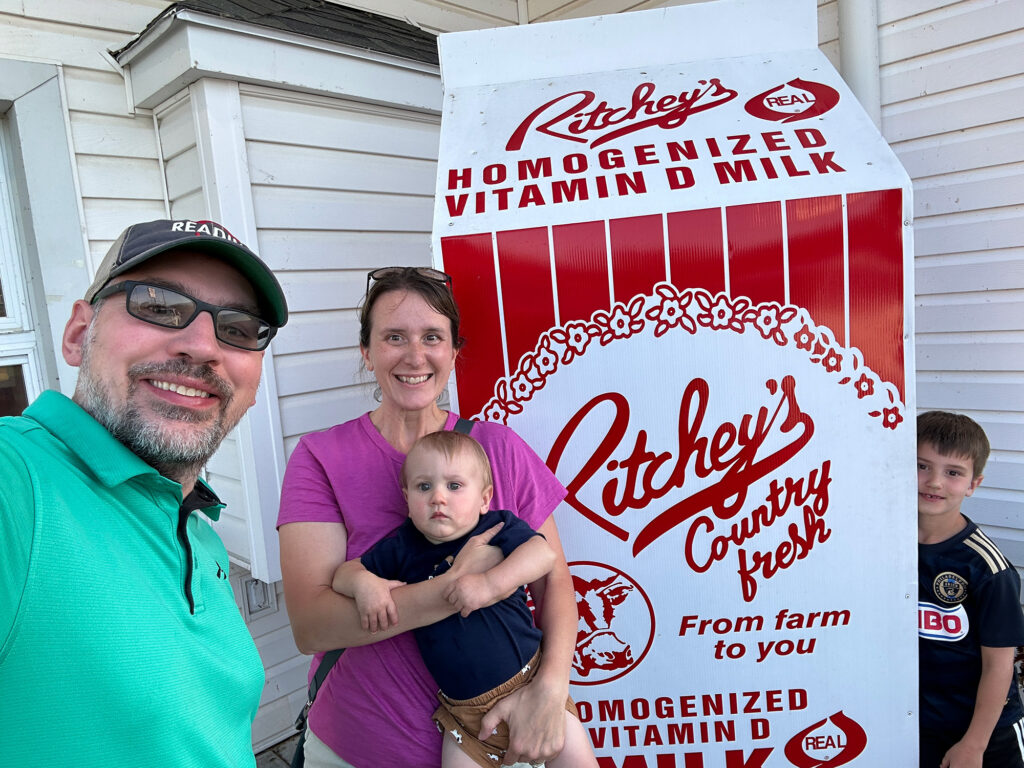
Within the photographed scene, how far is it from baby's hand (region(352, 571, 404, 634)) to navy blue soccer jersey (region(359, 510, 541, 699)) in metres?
0.08

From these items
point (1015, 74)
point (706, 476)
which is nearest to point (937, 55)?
point (1015, 74)

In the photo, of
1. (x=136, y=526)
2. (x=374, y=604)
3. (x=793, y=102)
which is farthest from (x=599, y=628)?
(x=793, y=102)

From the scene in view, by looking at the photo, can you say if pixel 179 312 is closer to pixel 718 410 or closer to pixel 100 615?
pixel 100 615

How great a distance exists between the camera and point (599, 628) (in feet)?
5.77

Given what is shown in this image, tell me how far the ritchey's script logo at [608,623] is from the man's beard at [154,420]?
1.10 meters

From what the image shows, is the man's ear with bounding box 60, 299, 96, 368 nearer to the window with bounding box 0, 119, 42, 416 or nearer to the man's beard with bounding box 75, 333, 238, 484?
the man's beard with bounding box 75, 333, 238, 484

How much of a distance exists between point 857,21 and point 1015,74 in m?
0.64

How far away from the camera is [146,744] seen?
77 cm

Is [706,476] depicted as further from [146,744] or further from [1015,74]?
[1015,74]

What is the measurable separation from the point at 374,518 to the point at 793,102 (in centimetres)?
164

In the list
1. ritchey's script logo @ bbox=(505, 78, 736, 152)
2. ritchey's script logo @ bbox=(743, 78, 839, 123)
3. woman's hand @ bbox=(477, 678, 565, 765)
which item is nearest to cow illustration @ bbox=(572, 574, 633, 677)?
woman's hand @ bbox=(477, 678, 565, 765)

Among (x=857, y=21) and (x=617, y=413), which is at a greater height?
(x=857, y=21)

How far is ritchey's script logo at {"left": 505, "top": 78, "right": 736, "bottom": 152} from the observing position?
1.86 metres

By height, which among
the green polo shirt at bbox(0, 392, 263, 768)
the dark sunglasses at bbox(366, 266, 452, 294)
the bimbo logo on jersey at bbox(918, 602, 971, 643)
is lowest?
the bimbo logo on jersey at bbox(918, 602, 971, 643)
